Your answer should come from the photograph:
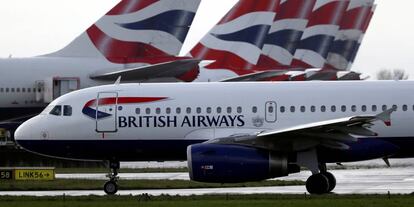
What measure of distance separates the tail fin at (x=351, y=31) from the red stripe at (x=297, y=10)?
9690mm

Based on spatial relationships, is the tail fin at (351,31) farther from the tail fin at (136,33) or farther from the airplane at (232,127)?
the airplane at (232,127)

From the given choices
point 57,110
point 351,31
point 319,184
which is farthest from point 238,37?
point 319,184

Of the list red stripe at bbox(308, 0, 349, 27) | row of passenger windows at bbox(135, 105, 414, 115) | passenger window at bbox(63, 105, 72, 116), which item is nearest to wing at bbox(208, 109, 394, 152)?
row of passenger windows at bbox(135, 105, 414, 115)

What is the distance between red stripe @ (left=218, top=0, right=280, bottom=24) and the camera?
6262 centimetres

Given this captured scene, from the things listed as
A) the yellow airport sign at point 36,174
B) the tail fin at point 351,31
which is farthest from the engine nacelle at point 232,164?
the tail fin at point 351,31

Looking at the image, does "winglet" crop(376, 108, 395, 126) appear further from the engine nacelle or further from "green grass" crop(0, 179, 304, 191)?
"green grass" crop(0, 179, 304, 191)

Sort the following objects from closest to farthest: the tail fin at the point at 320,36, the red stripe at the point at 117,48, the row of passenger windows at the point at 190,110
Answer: the row of passenger windows at the point at 190,110, the red stripe at the point at 117,48, the tail fin at the point at 320,36

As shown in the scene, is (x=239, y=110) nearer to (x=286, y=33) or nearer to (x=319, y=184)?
(x=319, y=184)

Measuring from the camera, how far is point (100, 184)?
125 feet

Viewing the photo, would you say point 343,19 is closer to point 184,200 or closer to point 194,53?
point 194,53

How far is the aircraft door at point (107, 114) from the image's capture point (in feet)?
105

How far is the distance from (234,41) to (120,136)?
30.9m

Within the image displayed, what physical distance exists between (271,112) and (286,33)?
41.6 meters

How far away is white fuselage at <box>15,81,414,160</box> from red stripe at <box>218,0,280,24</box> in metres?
30.2
